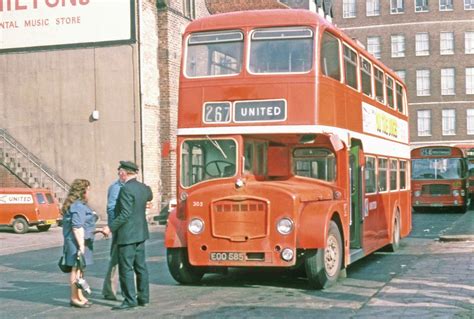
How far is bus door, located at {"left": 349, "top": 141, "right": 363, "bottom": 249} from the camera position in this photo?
13.3m

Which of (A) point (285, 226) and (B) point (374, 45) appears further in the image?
(B) point (374, 45)

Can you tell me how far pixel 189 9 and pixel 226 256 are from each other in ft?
85.6

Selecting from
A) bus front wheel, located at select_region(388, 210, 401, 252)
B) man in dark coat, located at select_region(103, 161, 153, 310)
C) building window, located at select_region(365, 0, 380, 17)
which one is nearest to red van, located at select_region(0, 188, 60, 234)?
bus front wheel, located at select_region(388, 210, 401, 252)

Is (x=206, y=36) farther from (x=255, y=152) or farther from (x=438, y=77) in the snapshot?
(x=438, y=77)

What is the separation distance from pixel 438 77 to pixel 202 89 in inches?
2562

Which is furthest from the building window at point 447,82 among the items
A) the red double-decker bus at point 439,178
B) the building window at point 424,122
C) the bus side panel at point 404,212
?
the bus side panel at point 404,212

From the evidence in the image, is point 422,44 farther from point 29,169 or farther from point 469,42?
point 29,169

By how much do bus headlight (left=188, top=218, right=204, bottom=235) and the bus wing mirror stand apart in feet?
5.45

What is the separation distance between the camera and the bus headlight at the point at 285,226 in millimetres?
10672

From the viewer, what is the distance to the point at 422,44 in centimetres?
7419

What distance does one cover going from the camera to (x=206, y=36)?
40.1ft

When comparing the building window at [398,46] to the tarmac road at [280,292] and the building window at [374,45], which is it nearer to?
the building window at [374,45]

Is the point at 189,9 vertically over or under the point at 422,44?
under

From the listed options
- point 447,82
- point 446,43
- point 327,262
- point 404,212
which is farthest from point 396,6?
point 327,262
